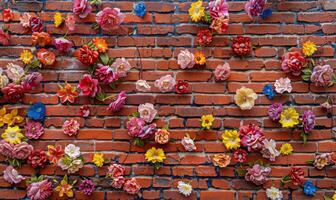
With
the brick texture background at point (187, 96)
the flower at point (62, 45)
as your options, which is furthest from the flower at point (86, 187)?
the flower at point (62, 45)

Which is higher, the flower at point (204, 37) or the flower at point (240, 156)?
the flower at point (204, 37)

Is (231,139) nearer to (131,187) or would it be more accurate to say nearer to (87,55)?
(131,187)

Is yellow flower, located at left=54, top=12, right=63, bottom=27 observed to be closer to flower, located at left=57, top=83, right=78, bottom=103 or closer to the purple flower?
flower, located at left=57, top=83, right=78, bottom=103

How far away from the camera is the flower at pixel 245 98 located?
2564 mm

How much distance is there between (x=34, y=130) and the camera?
2592mm

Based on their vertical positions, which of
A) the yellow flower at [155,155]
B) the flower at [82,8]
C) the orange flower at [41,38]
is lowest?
the yellow flower at [155,155]

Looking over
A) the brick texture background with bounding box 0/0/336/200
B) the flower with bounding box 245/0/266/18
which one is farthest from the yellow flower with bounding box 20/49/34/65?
the flower with bounding box 245/0/266/18

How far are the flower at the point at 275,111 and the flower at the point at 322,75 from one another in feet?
0.90

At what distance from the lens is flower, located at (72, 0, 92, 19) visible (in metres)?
2.59

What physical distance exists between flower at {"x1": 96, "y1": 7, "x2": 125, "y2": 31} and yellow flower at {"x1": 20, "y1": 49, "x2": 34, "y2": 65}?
486 millimetres

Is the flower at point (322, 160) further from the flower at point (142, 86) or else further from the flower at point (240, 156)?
the flower at point (142, 86)

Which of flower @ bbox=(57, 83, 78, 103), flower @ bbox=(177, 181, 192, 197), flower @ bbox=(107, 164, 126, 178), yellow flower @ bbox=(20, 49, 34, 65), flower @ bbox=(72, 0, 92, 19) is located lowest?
flower @ bbox=(177, 181, 192, 197)

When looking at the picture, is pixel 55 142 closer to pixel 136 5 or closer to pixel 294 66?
pixel 136 5

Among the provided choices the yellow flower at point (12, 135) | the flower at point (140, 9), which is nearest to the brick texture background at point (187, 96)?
the flower at point (140, 9)
